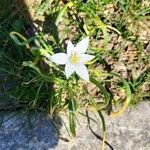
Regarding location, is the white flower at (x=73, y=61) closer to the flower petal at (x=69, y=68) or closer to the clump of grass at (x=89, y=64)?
the flower petal at (x=69, y=68)

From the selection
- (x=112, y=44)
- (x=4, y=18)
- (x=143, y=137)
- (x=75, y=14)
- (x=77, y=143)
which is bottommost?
(x=143, y=137)

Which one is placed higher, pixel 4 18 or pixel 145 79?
pixel 4 18

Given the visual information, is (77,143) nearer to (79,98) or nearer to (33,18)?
(79,98)

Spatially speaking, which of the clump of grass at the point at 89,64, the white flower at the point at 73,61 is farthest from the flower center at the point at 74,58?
the clump of grass at the point at 89,64

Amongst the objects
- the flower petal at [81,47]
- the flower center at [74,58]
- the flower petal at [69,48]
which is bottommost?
the flower center at [74,58]

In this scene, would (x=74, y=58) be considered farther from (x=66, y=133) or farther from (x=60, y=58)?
(x=66, y=133)

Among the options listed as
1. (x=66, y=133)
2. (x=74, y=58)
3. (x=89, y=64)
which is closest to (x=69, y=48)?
(x=74, y=58)

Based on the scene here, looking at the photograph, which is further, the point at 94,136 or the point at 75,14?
the point at 75,14

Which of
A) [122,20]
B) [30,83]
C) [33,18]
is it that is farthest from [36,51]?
[122,20]

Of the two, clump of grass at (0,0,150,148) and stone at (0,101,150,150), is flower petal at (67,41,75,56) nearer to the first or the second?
clump of grass at (0,0,150,148)
